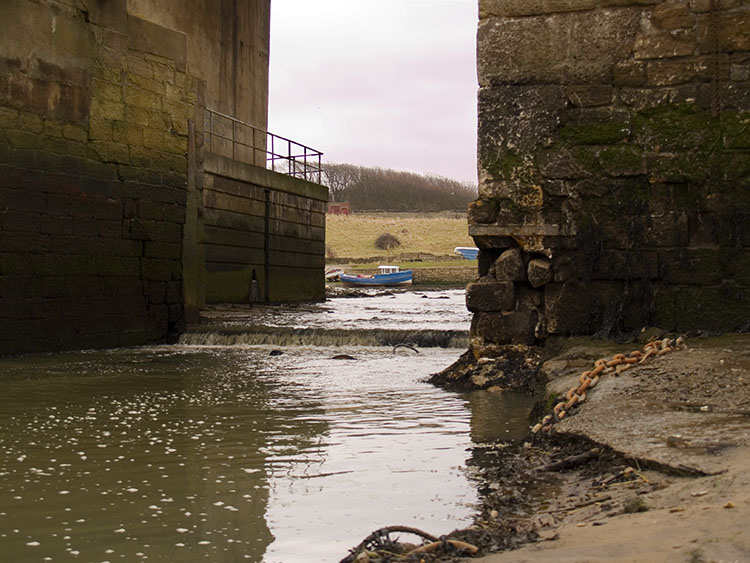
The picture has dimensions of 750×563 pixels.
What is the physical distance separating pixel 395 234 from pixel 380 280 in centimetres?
2165

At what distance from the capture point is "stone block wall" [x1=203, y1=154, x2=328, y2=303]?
19234mm

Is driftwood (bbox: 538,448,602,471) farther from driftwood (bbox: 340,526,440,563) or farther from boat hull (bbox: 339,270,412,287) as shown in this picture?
boat hull (bbox: 339,270,412,287)

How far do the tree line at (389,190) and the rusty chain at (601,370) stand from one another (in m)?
69.8

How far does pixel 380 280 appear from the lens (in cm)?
4216

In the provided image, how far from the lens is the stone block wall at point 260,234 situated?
757 inches

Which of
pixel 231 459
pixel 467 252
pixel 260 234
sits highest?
pixel 467 252

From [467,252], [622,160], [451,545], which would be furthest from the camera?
[467,252]

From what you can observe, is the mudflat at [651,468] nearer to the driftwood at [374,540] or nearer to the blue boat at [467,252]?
the driftwood at [374,540]

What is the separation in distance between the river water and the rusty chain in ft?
1.29

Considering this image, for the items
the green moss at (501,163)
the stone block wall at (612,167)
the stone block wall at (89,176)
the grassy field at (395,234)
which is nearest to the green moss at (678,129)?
the stone block wall at (612,167)

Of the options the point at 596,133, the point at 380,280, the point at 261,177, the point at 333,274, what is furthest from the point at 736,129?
the point at 333,274

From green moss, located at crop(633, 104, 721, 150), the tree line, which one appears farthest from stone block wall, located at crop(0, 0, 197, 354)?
the tree line

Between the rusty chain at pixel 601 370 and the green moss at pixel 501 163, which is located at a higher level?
the green moss at pixel 501 163

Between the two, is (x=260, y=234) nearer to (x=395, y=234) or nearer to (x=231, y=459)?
(x=231, y=459)
